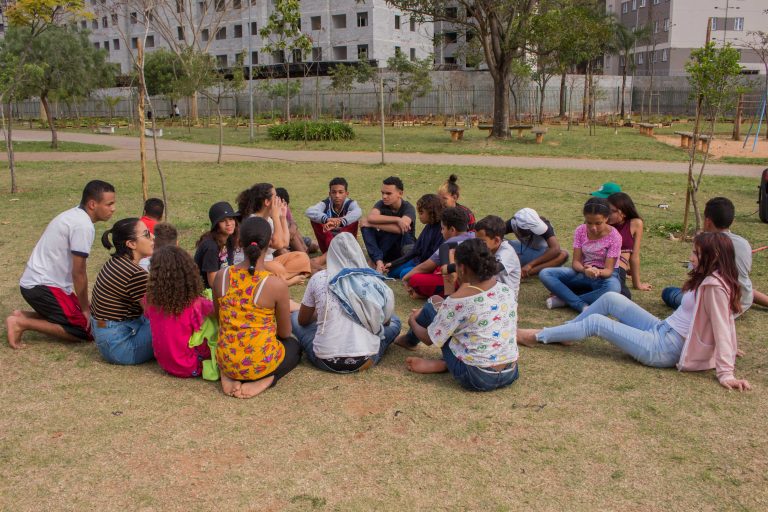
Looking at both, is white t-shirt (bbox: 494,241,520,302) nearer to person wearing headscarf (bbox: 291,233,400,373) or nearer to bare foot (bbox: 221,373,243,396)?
person wearing headscarf (bbox: 291,233,400,373)

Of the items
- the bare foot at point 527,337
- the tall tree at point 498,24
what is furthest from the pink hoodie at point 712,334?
the tall tree at point 498,24

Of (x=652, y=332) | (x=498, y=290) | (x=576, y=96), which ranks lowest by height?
(x=652, y=332)

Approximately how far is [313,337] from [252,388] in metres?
0.62

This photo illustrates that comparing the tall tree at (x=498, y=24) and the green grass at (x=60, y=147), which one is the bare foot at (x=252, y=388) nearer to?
the green grass at (x=60, y=147)

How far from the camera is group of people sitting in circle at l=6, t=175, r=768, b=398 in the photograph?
4.29 meters

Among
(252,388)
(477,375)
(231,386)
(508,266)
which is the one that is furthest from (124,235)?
(508,266)

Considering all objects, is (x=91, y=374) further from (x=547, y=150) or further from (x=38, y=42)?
(x=38, y=42)

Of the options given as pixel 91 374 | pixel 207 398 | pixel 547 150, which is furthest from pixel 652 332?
pixel 547 150

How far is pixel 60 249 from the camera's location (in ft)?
16.9

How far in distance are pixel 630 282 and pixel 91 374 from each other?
5.11m

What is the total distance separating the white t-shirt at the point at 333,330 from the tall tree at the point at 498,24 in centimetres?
2090

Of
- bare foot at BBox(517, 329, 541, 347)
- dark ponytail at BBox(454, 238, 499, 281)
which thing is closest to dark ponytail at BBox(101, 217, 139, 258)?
dark ponytail at BBox(454, 238, 499, 281)

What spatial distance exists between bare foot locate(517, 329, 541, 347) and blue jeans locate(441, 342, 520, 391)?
721 mm

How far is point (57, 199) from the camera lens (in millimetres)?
12375
